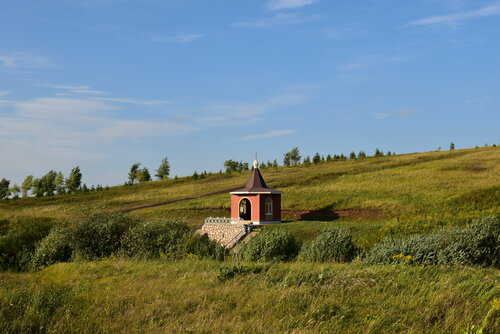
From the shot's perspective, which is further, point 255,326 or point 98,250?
point 98,250

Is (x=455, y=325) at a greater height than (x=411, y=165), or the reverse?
(x=411, y=165)

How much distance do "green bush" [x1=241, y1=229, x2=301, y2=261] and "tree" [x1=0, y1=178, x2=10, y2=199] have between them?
254 feet

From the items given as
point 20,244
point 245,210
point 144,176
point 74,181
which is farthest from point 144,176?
point 20,244

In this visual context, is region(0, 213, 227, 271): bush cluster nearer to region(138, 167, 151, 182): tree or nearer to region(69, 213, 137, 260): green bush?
region(69, 213, 137, 260): green bush

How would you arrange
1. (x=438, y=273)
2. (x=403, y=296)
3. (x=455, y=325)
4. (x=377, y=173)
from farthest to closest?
(x=377, y=173) → (x=438, y=273) → (x=403, y=296) → (x=455, y=325)

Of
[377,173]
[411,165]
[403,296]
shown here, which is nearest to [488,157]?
[411,165]

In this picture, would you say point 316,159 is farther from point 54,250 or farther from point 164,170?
point 54,250

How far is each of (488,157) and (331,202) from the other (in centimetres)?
3377

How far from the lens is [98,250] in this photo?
65.4ft

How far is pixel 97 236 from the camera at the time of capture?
20.3 meters

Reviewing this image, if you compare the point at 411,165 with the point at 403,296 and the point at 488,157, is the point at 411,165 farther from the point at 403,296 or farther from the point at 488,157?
the point at 403,296

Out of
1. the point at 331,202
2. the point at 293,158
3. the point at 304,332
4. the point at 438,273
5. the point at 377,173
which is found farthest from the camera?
the point at 293,158

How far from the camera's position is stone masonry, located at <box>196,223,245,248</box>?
102 feet

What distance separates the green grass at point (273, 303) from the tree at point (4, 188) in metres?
82.2
